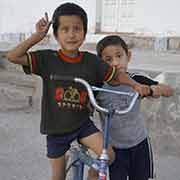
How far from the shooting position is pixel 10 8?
34.0 feet

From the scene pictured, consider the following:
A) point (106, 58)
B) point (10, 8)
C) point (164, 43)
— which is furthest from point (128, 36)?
point (106, 58)

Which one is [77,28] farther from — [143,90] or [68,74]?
[143,90]

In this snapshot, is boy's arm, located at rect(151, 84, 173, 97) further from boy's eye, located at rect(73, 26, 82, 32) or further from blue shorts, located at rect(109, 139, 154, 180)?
boy's eye, located at rect(73, 26, 82, 32)

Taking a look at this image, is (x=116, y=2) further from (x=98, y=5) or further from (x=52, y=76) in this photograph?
(x=52, y=76)

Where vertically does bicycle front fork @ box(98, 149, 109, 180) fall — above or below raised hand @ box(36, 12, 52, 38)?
below

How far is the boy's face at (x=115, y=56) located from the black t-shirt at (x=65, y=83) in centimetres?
17

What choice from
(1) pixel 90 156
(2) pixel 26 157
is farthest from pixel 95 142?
(2) pixel 26 157

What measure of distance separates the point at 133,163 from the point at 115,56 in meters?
0.63

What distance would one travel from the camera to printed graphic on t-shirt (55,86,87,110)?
89.0 inches

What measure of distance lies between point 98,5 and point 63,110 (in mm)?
7533

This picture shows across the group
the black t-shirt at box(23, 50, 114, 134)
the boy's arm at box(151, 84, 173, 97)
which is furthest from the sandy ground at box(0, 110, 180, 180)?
the boy's arm at box(151, 84, 173, 97)

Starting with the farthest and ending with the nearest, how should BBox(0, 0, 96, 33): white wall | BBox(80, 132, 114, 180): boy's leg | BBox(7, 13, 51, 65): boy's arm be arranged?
BBox(0, 0, 96, 33): white wall → BBox(80, 132, 114, 180): boy's leg → BBox(7, 13, 51, 65): boy's arm

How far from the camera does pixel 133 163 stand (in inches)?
→ 100

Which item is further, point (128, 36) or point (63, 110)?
point (128, 36)
